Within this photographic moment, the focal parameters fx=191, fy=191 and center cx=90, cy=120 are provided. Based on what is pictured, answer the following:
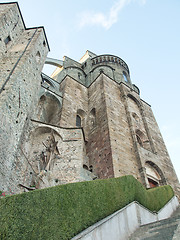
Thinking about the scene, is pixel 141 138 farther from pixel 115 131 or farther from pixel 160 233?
pixel 160 233

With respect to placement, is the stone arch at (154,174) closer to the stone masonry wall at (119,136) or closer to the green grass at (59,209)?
the stone masonry wall at (119,136)

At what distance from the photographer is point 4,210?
9.19 feet

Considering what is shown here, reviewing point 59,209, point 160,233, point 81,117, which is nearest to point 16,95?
point 59,209

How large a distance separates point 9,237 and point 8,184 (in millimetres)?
4139

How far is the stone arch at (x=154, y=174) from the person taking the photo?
482 inches

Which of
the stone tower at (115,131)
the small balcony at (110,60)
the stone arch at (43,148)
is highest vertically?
the small balcony at (110,60)

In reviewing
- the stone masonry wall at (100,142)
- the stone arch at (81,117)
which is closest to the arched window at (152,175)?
the stone masonry wall at (100,142)

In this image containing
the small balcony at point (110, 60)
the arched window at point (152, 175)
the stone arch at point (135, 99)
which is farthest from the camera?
the small balcony at point (110, 60)

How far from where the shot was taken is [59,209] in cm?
348

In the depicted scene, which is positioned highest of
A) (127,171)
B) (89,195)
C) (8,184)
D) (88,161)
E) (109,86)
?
(109,86)

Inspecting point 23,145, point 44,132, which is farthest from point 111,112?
point 23,145

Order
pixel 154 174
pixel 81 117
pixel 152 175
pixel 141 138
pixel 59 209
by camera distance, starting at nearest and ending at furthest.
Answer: pixel 59 209 < pixel 152 175 < pixel 154 174 < pixel 141 138 < pixel 81 117

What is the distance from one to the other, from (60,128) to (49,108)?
4.40 metres

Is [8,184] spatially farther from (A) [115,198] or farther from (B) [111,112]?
(B) [111,112]
